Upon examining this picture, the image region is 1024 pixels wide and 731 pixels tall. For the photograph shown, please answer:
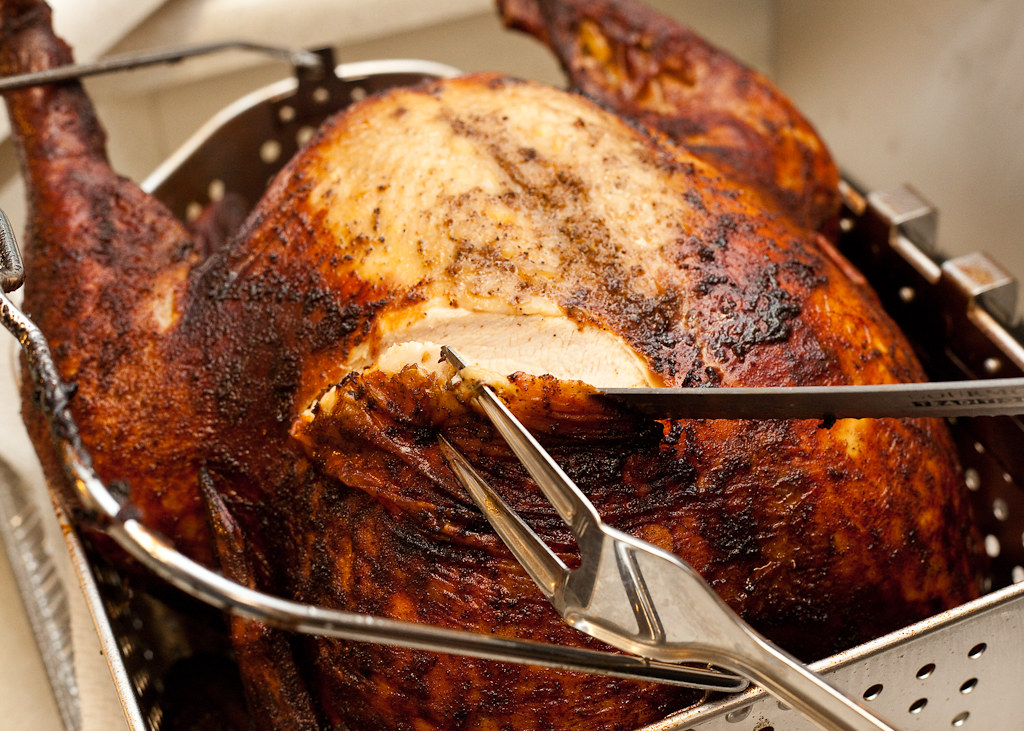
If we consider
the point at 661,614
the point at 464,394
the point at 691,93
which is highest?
the point at 691,93

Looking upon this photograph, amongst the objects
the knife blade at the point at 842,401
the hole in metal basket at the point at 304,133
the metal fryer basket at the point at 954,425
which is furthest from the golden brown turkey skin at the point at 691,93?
the knife blade at the point at 842,401

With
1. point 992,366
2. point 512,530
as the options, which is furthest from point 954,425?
point 512,530

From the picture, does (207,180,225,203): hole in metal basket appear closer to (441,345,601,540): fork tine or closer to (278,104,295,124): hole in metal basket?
(278,104,295,124): hole in metal basket

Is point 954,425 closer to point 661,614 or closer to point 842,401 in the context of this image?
point 842,401

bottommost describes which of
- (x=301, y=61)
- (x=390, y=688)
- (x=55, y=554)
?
(x=390, y=688)

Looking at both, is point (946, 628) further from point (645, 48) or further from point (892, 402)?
point (645, 48)

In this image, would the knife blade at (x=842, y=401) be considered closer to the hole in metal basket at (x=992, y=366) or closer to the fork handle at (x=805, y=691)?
the fork handle at (x=805, y=691)

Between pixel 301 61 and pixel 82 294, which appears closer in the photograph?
pixel 82 294

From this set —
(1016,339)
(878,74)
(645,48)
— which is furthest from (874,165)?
(1016,339)
